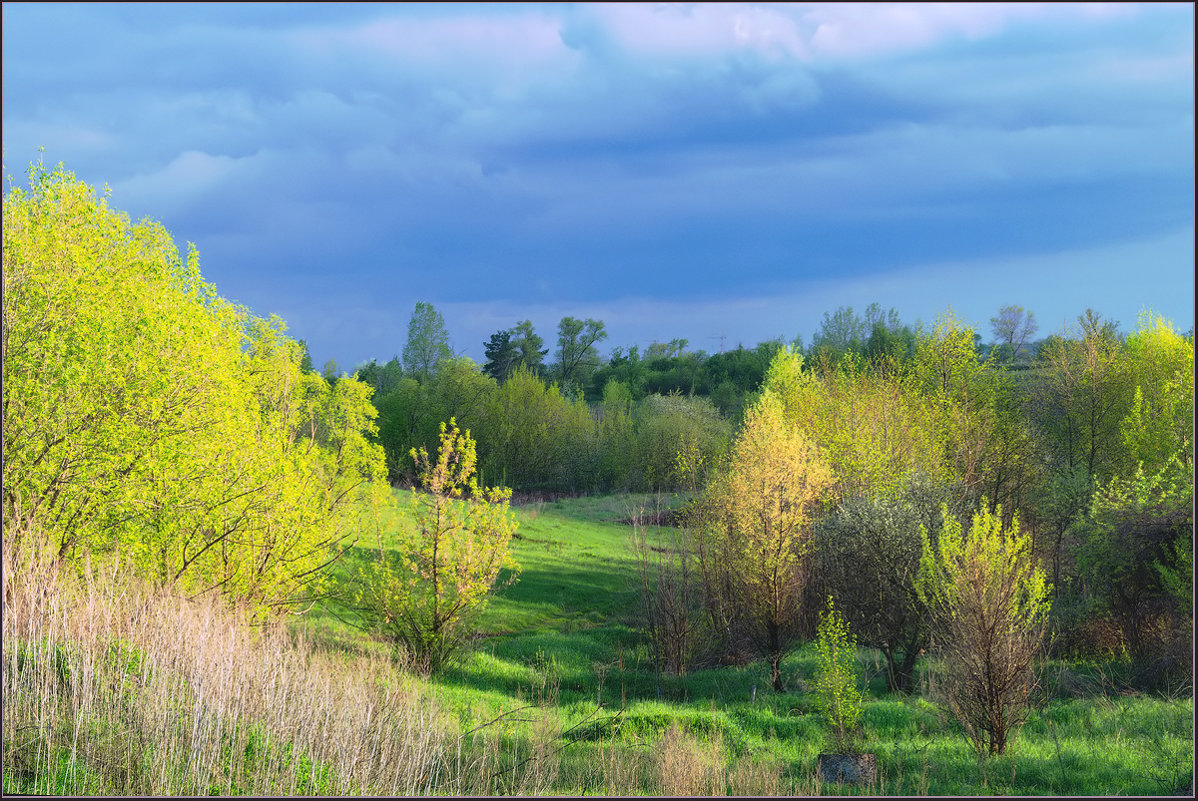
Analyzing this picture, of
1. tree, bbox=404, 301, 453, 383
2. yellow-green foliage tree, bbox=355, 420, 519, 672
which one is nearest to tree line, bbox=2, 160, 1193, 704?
yellow-green foliage tree, bbox=355, 420, 519, 672

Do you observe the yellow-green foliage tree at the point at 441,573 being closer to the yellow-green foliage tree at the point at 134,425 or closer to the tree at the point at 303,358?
the yellow-green foliage tree at the point at 134,425

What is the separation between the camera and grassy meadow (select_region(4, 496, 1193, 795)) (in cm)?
935

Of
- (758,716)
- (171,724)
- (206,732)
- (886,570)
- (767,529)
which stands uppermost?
(767,529)

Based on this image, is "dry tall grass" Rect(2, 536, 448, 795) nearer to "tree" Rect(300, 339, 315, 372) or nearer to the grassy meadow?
the grassy meadow

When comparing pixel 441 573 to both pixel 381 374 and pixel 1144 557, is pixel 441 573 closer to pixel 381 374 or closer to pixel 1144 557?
pixel 1144 557

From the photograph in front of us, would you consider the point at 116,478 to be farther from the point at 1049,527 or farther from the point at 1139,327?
the point at 1139,327

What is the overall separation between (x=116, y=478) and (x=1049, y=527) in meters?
29.3

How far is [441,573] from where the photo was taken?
1914 cm

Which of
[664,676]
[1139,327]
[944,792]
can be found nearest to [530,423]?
[1139,327]

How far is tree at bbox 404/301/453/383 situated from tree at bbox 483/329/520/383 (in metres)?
11.9

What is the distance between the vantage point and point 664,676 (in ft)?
72.6

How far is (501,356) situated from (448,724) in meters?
74.6

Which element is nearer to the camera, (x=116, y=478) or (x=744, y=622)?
(x=116, y=478)

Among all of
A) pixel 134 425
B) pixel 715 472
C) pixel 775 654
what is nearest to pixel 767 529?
pixel 775 654
